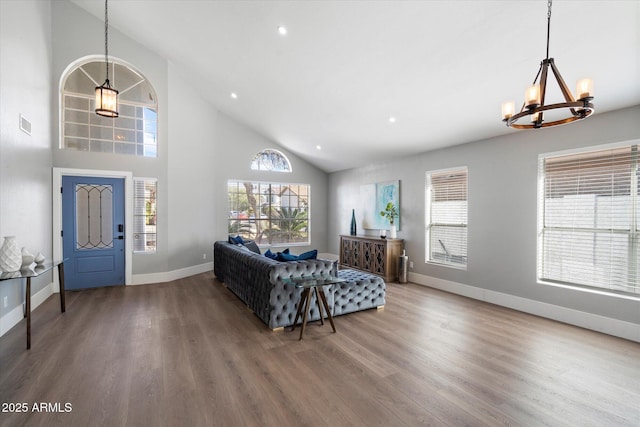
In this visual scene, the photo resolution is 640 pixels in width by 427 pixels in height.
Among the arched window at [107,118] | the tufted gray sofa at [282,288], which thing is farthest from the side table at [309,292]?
the arched window at [107,118]

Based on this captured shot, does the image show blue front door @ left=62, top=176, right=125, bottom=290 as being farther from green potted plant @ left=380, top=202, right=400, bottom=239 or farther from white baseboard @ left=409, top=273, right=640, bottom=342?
white baseboard @ left=409, top=273, right=640, bottom=342

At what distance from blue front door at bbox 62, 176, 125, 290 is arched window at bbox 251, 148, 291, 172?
3.11 metres

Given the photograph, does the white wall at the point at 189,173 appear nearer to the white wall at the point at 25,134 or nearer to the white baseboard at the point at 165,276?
the white baseboard at the point at 165,276

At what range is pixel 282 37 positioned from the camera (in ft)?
12.6

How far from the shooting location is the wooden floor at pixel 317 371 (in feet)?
6.84

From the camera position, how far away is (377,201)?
7.00 meters

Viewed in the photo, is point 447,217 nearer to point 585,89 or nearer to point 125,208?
point 585,89

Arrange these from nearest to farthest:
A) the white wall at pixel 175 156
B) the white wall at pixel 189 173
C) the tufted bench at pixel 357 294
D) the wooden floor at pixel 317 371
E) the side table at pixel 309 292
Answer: the wooden floor at pixel 317 371
the side table at pixel 309 292
the tufted bench at pixel 357 294
the white wall at pixel 175 156
the white wall at pixel 189 173

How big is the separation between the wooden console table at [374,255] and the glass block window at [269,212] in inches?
67.0

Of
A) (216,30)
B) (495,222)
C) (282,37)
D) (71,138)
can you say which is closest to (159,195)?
(71,138)

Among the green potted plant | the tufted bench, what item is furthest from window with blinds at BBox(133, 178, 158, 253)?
the green potted plant

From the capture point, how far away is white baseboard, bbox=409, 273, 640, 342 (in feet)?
11.1

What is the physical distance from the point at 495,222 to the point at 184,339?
15.1 feet

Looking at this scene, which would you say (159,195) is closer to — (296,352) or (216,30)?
(216,30)
